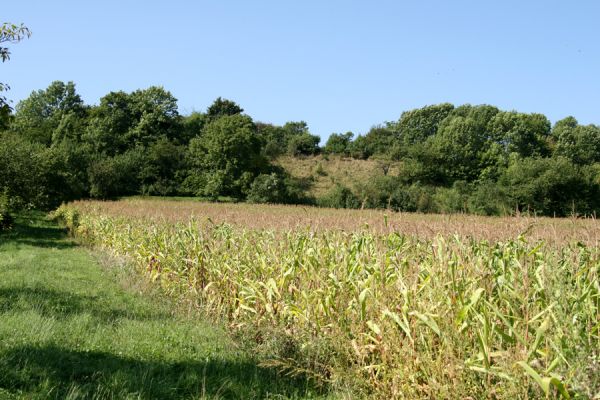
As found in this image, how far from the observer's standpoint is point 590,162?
60.6 metres

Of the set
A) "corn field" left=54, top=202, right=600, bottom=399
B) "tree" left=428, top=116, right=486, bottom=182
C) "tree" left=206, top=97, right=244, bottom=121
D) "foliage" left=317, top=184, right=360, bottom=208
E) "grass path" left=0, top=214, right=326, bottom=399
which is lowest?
"grass path" left=0, top=214, right=326, bottom=399

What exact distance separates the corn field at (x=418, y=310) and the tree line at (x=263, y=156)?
62.8 ft

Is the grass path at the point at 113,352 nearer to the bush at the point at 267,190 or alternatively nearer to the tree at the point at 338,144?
the bush at the point at 267,190

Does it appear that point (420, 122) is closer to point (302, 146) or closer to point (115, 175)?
point (302, 146)

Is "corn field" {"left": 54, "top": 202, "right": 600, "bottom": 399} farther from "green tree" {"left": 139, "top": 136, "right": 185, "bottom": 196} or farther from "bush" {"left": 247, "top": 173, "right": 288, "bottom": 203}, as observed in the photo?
"green tree" {"left": 139, "top": 136, "right": 185, "bottom": 196}

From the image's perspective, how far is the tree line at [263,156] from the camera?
35750 mm

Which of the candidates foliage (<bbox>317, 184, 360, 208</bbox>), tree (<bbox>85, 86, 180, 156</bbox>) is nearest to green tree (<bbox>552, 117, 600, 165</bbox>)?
foliage (<bbox>317, 184, 360, 208</bbox>)

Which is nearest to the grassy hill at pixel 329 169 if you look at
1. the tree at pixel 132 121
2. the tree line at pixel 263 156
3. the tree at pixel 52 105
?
the tree line at pixel 263 156

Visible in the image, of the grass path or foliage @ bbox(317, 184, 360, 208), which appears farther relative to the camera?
foliage @ bbox(317, 184, 360, 208)

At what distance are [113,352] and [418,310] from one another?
3.54 meters

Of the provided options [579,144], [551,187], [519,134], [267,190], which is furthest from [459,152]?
[267,190]

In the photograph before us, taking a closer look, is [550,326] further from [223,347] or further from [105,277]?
[105,277]

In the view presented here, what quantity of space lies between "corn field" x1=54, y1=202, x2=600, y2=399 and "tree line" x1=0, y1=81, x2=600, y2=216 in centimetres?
1914

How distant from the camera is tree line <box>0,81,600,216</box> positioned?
117ft
